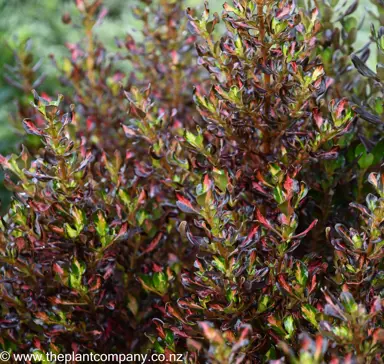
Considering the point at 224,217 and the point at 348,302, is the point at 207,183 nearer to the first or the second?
the point at 224,217

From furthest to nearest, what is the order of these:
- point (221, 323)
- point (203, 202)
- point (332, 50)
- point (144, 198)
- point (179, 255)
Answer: point (332, 50)
point (179, 255)
point (144, 198)
point (221, 323)
point (203, 202)

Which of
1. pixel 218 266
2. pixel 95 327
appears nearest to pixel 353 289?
pixel 218 266

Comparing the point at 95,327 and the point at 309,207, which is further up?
the point at 309,207

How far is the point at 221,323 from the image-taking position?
134 centimetres

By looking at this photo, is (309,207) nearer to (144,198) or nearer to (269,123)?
(269,123)

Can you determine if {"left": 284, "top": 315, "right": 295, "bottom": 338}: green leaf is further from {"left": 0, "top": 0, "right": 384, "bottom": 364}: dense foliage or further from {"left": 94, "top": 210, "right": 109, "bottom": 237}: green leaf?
{"left": 94, "top": 210, "right": 109, "bottom": 237}: green leaf

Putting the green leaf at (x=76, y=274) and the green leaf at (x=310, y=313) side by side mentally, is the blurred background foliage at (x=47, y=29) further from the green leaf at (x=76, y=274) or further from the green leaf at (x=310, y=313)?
the green leaf at (x=310, y=313)

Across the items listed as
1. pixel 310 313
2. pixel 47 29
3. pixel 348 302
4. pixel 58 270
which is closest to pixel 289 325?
pixel 310 313

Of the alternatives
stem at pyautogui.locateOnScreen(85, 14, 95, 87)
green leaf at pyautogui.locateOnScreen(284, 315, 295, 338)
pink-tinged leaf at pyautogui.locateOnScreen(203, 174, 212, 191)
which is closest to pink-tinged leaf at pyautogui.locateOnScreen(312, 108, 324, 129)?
pink-tinged leaf at pyautogui.locateOnScreen(203, 174, 212, 191)

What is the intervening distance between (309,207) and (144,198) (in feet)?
1.57

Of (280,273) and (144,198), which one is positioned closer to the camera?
(280,273)

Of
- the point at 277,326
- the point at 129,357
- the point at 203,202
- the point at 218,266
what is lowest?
the point at 129,357

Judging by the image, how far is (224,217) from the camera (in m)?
1.23

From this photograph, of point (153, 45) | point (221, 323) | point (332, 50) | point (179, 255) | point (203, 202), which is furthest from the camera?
point (153, 45)
